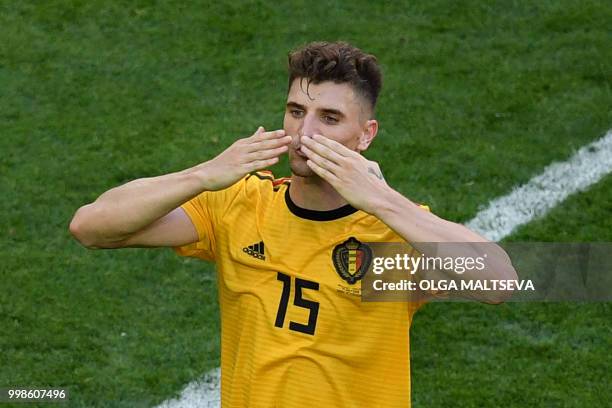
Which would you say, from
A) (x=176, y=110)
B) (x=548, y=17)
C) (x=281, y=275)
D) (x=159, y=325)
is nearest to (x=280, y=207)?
(x=281, y=275)

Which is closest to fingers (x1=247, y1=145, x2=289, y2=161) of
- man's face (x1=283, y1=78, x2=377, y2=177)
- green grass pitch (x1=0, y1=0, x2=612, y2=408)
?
man's face (x1=283, y1=78, x2=377, y2=177)

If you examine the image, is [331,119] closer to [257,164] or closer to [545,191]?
[257,164]

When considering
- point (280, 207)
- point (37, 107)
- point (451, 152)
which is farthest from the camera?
point (37, 107)

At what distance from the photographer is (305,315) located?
4645mm

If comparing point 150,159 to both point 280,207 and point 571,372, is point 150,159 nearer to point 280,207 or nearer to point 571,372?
point 571,372

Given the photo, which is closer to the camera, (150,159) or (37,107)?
(150,159)

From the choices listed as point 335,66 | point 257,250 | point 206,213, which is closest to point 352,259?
point 257,250

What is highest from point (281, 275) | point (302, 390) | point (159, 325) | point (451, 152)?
point (281, 275)

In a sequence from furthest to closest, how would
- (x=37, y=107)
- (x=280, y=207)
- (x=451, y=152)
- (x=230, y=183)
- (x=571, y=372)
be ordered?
(x=37, y=107), (x=451, y=152), (x=571, y=372), (x=280, y=207), (x=230, y=183)

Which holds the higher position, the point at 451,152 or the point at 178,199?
the point at 178,199

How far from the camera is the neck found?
4777 mm

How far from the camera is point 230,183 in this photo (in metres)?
4.54

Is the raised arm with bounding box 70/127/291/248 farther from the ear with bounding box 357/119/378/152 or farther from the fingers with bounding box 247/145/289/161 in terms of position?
the ear with bounding box 357/119/378/152

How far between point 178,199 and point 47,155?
4881 millimetres
